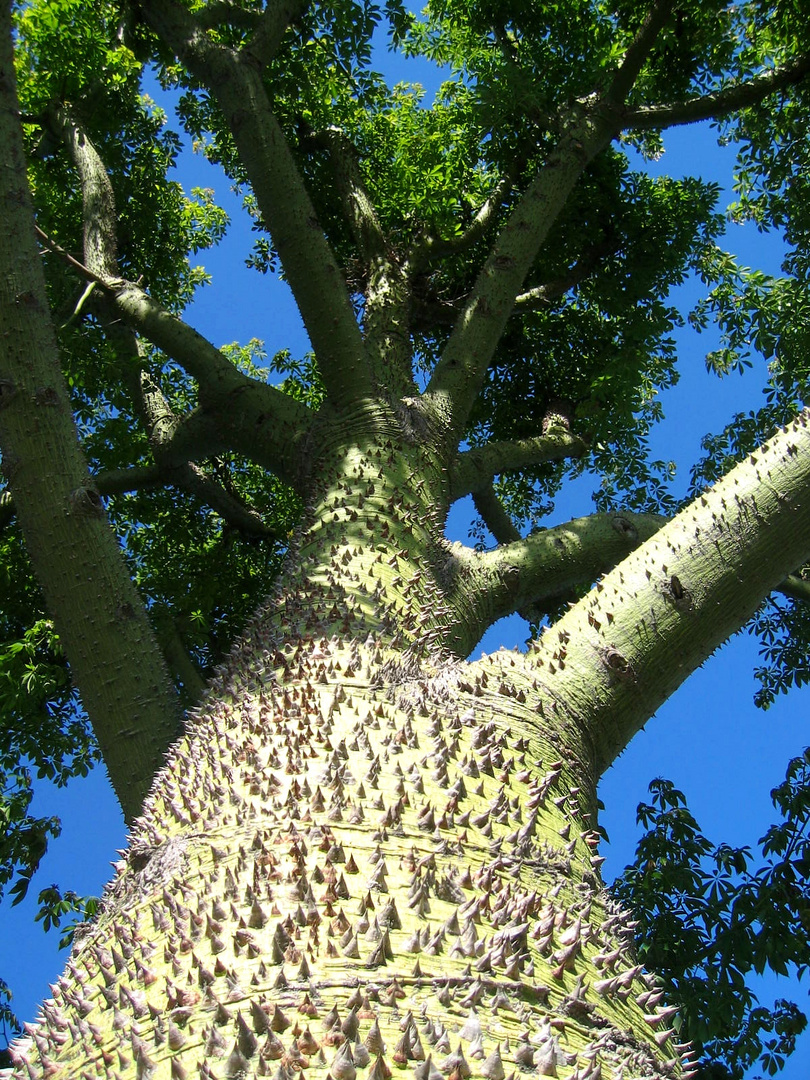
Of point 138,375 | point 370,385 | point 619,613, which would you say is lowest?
point 619,613

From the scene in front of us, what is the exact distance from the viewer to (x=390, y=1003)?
3.52 feet

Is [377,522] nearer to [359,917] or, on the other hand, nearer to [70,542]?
[70,542]

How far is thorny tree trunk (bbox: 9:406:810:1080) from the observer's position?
107cm

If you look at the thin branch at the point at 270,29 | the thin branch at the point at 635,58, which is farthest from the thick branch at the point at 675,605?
the thin branch at the point at 635,58

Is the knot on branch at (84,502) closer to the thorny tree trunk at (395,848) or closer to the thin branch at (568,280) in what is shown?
the thorny tree trunk at (395,848)

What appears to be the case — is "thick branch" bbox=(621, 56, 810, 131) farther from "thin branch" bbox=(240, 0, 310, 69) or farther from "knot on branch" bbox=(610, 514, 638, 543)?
"knot on branch" bbox=(610, 514, 638, 543)

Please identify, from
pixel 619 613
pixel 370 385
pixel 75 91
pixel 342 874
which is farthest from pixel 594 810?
pixel 75 91

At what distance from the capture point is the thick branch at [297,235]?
3.69m

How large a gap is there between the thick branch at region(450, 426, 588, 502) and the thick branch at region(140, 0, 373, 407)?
0.73 meters

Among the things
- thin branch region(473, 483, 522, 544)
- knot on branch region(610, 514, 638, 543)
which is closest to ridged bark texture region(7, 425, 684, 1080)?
knot on branch region(610, 514, 638, 543)

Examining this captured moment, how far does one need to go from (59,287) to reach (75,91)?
95.4 inches

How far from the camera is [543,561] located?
3.68 m

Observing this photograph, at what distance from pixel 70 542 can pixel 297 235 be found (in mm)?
2047

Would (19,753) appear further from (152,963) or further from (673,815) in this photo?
(152,963)
